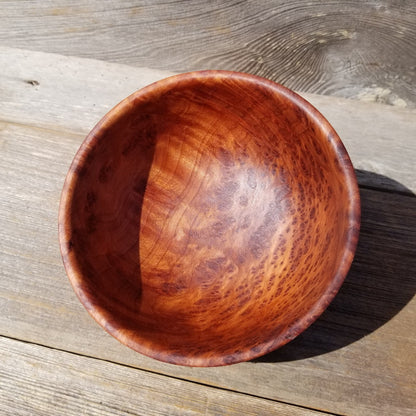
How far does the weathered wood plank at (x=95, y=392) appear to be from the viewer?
771mm

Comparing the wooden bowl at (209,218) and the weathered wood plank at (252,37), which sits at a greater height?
the weathered wood plank at (252,37)

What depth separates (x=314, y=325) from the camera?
779 mm

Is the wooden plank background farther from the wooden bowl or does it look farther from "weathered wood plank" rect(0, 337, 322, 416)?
the wooden bowl

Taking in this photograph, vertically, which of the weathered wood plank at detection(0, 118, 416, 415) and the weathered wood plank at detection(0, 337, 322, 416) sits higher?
the weathered wood plank at detection(0, 118, 416, 415)

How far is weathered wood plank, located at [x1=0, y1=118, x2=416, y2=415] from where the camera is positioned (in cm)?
76

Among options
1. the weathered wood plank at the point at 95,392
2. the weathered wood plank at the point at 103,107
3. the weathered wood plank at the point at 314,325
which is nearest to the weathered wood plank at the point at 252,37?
the weathered wood plank at the point at 103,107

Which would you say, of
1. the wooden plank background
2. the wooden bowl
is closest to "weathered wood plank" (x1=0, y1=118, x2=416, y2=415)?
the wooden plank background

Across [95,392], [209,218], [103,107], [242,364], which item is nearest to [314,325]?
[242,364]

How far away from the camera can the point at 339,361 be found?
0.77 meters

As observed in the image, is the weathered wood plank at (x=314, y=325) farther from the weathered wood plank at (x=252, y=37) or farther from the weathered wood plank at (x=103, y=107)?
the weathered wood plank at (x=252, y=37)

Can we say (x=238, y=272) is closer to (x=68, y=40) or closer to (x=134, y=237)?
(x=134, y=237)

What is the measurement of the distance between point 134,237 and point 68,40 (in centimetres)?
45

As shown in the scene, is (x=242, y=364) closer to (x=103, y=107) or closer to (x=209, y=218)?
(x=209, y=218)

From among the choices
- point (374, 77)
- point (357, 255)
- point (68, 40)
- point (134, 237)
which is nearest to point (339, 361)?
point (357, 255)
